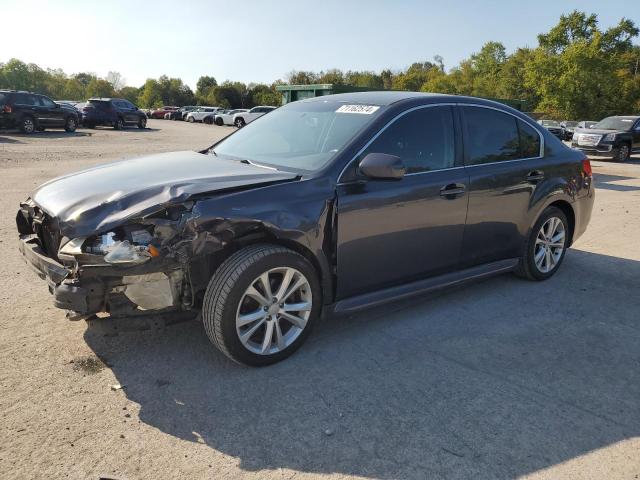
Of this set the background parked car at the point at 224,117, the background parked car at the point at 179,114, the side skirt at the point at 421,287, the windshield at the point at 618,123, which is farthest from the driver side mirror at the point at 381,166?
the background parked car at the point at 179,114

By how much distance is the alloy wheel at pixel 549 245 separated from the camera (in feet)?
17.4

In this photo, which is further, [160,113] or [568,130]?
[160,113]

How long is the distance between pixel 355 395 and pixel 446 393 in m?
0.57

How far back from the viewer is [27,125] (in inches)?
936

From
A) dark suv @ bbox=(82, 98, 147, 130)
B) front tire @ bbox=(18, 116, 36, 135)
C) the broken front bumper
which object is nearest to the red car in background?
dark suv @ bbox=(82, 98, 147, 130)

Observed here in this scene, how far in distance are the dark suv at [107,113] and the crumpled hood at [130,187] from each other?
28.5 metres

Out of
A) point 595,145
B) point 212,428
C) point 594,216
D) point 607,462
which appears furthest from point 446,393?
point 595,145

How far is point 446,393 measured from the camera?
327 centimetres

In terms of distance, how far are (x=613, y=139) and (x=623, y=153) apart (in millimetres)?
893

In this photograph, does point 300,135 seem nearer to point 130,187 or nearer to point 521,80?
point 130,187

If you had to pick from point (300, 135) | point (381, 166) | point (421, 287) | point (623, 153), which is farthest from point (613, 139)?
point (381, 166)

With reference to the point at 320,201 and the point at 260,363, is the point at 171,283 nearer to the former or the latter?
the point at 260,363

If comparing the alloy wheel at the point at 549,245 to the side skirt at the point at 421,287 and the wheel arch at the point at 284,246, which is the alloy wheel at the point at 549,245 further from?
the wheel arch at the point at 284,246

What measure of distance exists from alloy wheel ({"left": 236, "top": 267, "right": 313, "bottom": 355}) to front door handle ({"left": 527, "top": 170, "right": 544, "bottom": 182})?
2628mm
